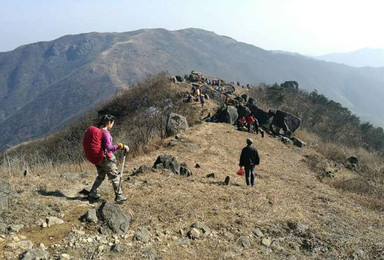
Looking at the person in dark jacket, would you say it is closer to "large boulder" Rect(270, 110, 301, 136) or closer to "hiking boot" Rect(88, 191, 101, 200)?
"hiking boot" Rect(88, 191, 101, 200)

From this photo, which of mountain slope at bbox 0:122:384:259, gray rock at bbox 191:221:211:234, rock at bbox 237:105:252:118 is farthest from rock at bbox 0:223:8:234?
rock at bbox 237:105:252:118

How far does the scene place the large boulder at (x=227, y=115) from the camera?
25672 mm

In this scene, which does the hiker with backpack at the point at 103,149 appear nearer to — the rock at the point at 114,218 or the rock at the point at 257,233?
the rock at the point at 114,218

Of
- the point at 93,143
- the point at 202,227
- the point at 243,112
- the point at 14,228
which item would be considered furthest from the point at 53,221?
the point at 243,112

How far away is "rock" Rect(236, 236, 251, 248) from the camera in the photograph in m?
6.91

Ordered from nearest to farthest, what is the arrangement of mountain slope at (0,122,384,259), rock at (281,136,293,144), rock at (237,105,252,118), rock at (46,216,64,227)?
→ 1. mountain slope at (0,122,384,259)
2. rock at (46,216,64,227)
3. rock at (281,136,293,144)
4. rock at (237,105,252,118)

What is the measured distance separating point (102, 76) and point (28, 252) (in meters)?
164

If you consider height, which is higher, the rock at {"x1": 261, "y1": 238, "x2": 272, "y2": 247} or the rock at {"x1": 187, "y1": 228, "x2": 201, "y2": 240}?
the rock at {"x1": 187, "y1": 228, "x2": 201, "y2": 240}

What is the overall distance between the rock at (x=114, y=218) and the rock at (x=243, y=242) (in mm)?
2380

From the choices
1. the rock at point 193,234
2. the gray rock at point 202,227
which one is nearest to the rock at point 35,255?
the rock at point 193,234

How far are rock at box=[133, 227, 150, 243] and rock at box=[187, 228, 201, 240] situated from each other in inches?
35.2

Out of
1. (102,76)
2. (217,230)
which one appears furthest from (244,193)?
(102,76)

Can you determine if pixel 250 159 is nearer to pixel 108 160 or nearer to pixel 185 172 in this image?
pixel 185 172

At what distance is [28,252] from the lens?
5.10 m
